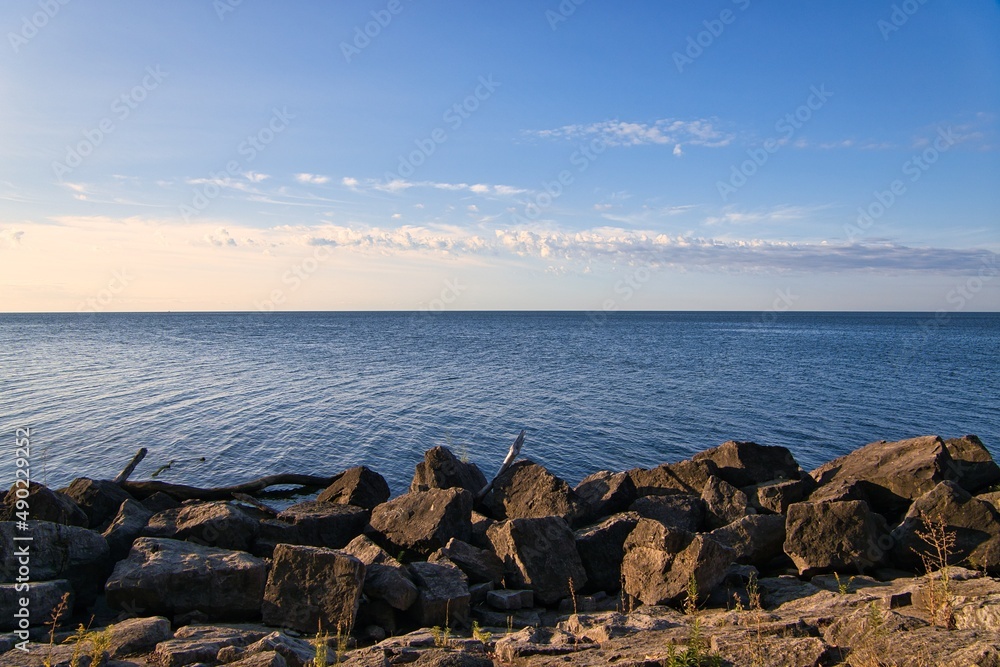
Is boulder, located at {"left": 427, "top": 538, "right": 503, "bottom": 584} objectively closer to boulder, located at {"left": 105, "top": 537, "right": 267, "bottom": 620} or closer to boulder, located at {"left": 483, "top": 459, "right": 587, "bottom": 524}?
boulder, located at {"left": 483, "top": 459, "right": 587, "bottom": 524}

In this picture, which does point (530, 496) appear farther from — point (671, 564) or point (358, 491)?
point (671, 564)

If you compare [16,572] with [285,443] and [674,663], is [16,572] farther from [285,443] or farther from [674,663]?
[285,443]

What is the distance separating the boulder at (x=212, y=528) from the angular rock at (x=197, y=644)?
11.8 ft

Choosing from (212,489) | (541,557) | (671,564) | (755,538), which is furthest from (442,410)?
(671,564)

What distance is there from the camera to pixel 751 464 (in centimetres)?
1866

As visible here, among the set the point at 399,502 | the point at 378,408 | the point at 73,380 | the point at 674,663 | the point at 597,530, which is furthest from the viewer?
the point at 73,380

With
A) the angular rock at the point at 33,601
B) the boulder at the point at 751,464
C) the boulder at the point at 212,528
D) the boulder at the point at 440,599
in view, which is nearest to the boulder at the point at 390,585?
the boulder at the point at 440,599

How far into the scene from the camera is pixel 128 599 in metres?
10.9

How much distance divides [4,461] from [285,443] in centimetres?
1047

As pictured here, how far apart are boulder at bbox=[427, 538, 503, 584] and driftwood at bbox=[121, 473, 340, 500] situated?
766 centimetres

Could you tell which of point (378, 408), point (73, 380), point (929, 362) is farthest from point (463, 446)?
point (929, 362)

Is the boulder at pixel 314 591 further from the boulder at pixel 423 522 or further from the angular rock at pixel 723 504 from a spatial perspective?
the angular rock at pixel 723 504

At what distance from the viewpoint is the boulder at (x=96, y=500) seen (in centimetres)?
1598

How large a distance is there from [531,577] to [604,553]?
1779 millimetres
